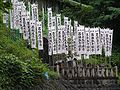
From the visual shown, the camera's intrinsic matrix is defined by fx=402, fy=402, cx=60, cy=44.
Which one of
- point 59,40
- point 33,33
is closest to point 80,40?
point 59,40

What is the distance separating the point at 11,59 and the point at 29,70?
68cm

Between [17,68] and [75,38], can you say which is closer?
[17,68]

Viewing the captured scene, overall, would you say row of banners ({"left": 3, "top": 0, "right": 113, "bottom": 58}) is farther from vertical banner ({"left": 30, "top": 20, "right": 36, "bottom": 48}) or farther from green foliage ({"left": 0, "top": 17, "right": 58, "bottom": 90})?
green foliage ({"left": 0, "top": 17, "right": 58, "bottom": 90})

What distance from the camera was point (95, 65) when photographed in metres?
13.7

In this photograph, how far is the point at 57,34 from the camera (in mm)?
13258

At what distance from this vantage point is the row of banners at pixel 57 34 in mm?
13000

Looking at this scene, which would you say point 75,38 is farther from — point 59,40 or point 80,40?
point 59,40

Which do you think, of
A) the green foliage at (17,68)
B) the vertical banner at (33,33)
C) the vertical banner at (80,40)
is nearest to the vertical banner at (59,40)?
the vertical banner at (80,40)

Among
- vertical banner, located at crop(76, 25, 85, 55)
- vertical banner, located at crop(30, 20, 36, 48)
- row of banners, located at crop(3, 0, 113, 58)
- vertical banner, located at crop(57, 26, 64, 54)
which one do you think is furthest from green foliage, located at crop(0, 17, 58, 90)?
vertical banner, located at crop(76, 25, 85, 55)

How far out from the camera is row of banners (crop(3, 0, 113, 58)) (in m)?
13.0

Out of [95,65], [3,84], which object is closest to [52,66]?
[95,65]

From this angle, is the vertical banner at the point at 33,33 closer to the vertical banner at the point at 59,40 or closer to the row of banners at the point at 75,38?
the row of banners at the point at 75,38

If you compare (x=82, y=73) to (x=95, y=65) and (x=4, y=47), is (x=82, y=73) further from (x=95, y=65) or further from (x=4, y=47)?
(x=4, y=47)

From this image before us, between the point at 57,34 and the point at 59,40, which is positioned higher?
the point at 57,34
